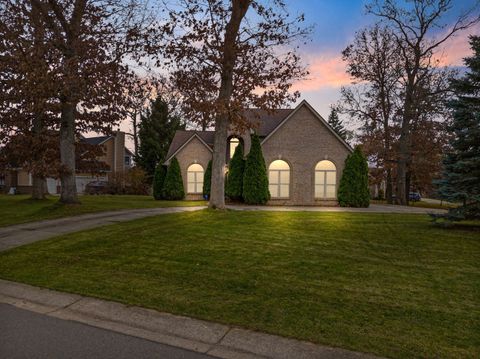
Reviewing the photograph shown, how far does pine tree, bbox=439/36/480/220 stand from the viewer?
39.0 ft

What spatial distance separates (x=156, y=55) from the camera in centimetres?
1656

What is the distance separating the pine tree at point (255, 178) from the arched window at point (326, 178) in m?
3.95

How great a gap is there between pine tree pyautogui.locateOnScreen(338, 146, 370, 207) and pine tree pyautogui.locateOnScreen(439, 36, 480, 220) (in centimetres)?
1253

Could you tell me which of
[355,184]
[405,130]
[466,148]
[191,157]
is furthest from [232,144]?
[466,148]

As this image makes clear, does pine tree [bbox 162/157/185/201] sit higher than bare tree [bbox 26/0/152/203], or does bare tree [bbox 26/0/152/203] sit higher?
bare tree [bbox 26/0/152/203]

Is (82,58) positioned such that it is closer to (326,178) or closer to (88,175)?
(326,178)

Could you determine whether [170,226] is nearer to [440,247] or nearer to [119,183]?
[440,247]

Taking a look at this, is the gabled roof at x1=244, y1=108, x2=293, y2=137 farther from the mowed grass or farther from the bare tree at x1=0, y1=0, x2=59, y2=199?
the mowed grass

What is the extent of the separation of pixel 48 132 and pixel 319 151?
18972 mm

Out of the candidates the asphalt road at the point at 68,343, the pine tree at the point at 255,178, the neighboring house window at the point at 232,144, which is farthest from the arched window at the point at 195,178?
the asphalt road at the point at 68,343

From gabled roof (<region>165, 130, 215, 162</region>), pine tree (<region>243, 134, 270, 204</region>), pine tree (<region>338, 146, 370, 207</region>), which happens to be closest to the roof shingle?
gabled roof (<region>165, 130, 215, 162</region>)

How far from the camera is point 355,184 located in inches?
992

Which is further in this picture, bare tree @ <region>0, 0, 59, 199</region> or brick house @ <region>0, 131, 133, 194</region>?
brick house @ <region>0, 131, 133, 194</region>

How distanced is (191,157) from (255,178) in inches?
373
